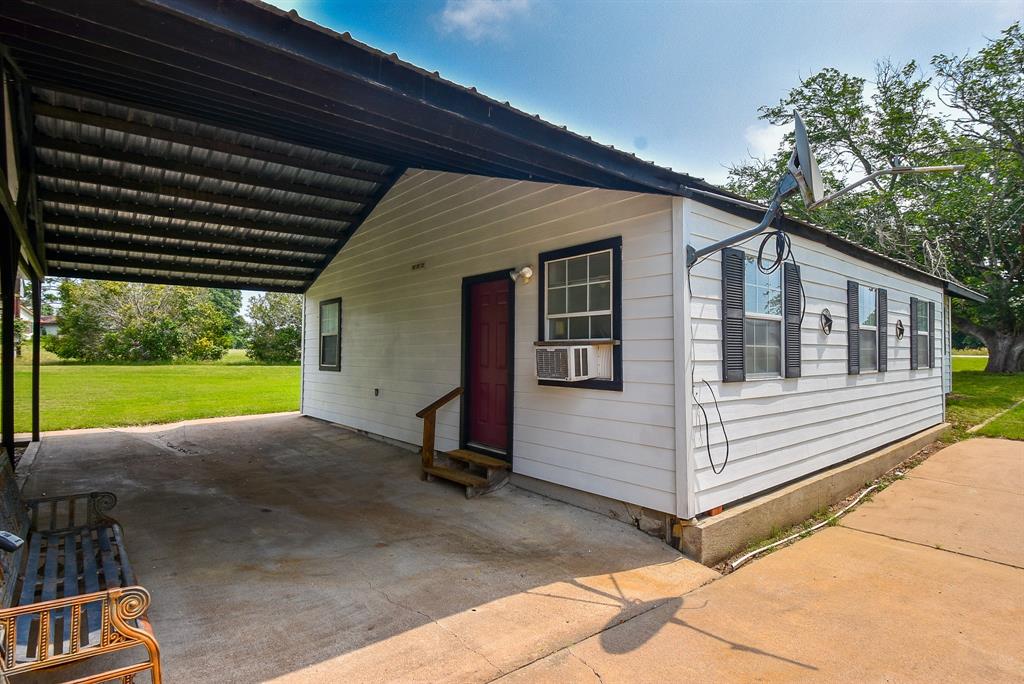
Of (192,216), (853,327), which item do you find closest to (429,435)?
(192,216)

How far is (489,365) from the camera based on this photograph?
5902 millimetres

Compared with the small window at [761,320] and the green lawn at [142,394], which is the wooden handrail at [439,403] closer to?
the small window at [761,320]

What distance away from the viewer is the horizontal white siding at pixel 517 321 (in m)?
4.11

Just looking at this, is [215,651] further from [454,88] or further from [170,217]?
[170,217]

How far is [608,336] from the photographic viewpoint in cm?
448

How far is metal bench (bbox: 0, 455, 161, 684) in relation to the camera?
1.81 meters

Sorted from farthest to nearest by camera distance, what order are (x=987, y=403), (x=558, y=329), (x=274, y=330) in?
(x=274, y=330), (x=987, y=403), (x=558, y=329)

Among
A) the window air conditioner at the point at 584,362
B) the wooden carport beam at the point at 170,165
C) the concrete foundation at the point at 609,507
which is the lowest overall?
the concrete foundation at the point at 609,507

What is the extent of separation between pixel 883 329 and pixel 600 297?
4698 mm

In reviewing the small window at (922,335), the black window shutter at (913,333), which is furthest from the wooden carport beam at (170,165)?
the small window at (922,335)

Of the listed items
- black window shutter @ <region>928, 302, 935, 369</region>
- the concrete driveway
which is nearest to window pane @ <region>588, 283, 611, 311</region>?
the concrete driveway

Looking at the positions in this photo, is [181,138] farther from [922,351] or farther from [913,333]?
[922,351]

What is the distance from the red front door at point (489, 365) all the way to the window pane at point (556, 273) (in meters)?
0.61

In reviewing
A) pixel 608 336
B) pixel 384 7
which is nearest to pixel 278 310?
pixel 384 7
